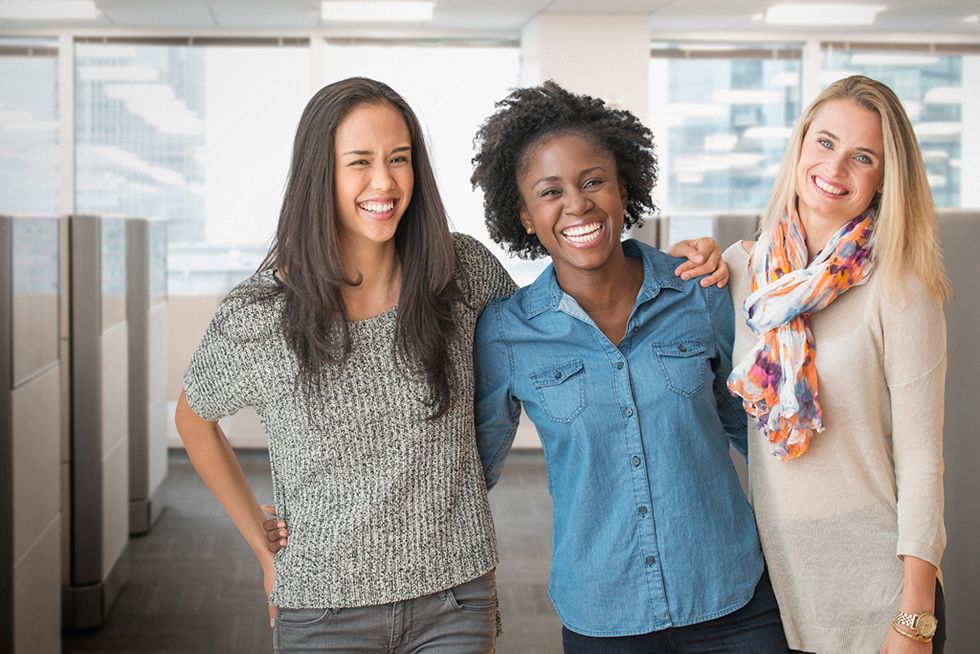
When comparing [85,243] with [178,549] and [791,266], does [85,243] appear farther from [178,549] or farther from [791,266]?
[791,266]

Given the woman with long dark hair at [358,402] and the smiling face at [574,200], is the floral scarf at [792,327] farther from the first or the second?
the woman with long dark hair at [358,402]

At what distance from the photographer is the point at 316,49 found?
7.76 metres

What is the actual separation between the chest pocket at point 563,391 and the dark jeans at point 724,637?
13.2 inches

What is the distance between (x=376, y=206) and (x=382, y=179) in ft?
0.13

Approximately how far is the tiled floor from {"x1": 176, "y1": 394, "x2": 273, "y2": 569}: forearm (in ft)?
6.69

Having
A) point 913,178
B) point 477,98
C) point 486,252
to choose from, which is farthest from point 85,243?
point 477,98

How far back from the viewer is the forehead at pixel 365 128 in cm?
162

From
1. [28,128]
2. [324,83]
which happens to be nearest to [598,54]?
[324,83]

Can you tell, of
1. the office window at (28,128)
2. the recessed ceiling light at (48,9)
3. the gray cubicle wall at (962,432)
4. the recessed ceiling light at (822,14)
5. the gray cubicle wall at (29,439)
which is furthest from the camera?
the recessed ceiling light at (822,14)

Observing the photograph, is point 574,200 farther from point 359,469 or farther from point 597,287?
point 359,469

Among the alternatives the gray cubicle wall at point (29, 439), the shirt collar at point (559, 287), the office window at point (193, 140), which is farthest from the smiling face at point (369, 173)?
the office window at point (193, 140)

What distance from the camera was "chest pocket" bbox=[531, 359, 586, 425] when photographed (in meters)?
1.64

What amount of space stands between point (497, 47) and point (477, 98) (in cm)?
42

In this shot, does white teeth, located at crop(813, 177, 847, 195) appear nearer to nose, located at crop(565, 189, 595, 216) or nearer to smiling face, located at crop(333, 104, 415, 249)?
nose, located at crop(565, 189, 595, 216)
